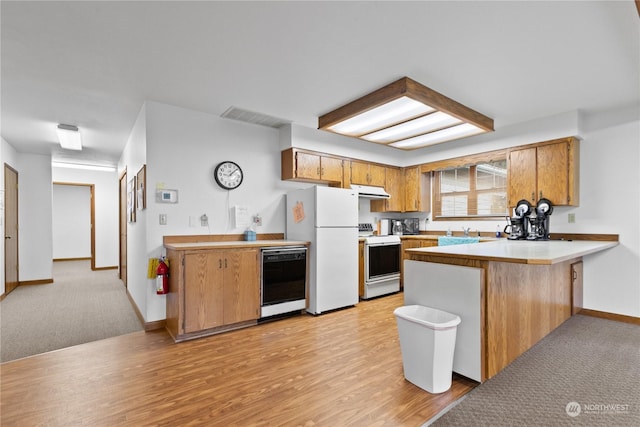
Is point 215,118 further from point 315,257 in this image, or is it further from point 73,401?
point 73,401

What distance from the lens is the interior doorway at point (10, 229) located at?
4.97 meters

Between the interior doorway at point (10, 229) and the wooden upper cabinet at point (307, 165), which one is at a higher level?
the wooden upper cabinet at point (307, 165)

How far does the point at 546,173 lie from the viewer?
397cm

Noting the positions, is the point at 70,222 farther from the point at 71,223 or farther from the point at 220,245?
the point at 220,245

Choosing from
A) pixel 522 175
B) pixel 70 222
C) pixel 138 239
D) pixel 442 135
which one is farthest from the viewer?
pixel 70 222

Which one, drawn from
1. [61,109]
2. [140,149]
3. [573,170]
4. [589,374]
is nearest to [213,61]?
[140,149]

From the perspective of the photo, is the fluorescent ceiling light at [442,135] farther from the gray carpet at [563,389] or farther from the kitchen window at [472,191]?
the gray carpet at [563,389]

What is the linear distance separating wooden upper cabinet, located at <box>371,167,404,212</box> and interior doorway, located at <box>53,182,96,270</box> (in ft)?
27.5

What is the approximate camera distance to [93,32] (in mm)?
2195

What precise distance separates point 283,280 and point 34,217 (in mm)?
5386

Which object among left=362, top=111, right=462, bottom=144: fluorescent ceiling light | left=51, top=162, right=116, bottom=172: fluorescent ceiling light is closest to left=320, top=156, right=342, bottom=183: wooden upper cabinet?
left=362, top=111, right=462, bottom=144: fluorescent ceiling light

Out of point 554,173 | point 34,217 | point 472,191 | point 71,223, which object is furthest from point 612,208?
point 71,223

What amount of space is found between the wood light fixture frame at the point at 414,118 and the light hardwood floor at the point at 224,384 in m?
2.35

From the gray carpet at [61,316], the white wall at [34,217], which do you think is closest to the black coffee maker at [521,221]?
the gray carpet at [61,316]
